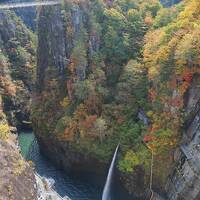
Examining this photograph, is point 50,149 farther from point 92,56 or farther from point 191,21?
point 191,21

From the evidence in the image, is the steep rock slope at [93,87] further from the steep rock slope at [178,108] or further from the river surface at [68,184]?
the steep rock slope at [178,108]

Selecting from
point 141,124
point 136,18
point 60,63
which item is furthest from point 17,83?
point 141,124

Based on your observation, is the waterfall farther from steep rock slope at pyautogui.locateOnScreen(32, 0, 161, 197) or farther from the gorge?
steep rock slope at pyautogui.locateOnScreen(32, 0, 161, 197)

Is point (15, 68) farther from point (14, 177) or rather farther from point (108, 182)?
point (14, 177)

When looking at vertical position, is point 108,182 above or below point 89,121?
below

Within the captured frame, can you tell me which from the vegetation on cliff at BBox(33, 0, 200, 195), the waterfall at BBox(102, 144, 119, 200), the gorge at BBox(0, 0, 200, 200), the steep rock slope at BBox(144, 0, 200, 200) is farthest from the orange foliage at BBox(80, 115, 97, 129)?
the steep rock slope at BBox(144, 0, 200, 200)

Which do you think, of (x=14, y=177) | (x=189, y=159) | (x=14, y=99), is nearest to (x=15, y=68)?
(x=14, y=99)

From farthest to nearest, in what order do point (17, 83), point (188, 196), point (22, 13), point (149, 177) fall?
point (22, 13) < point (17, 83) < point (149, 177) < point (188, 196)
